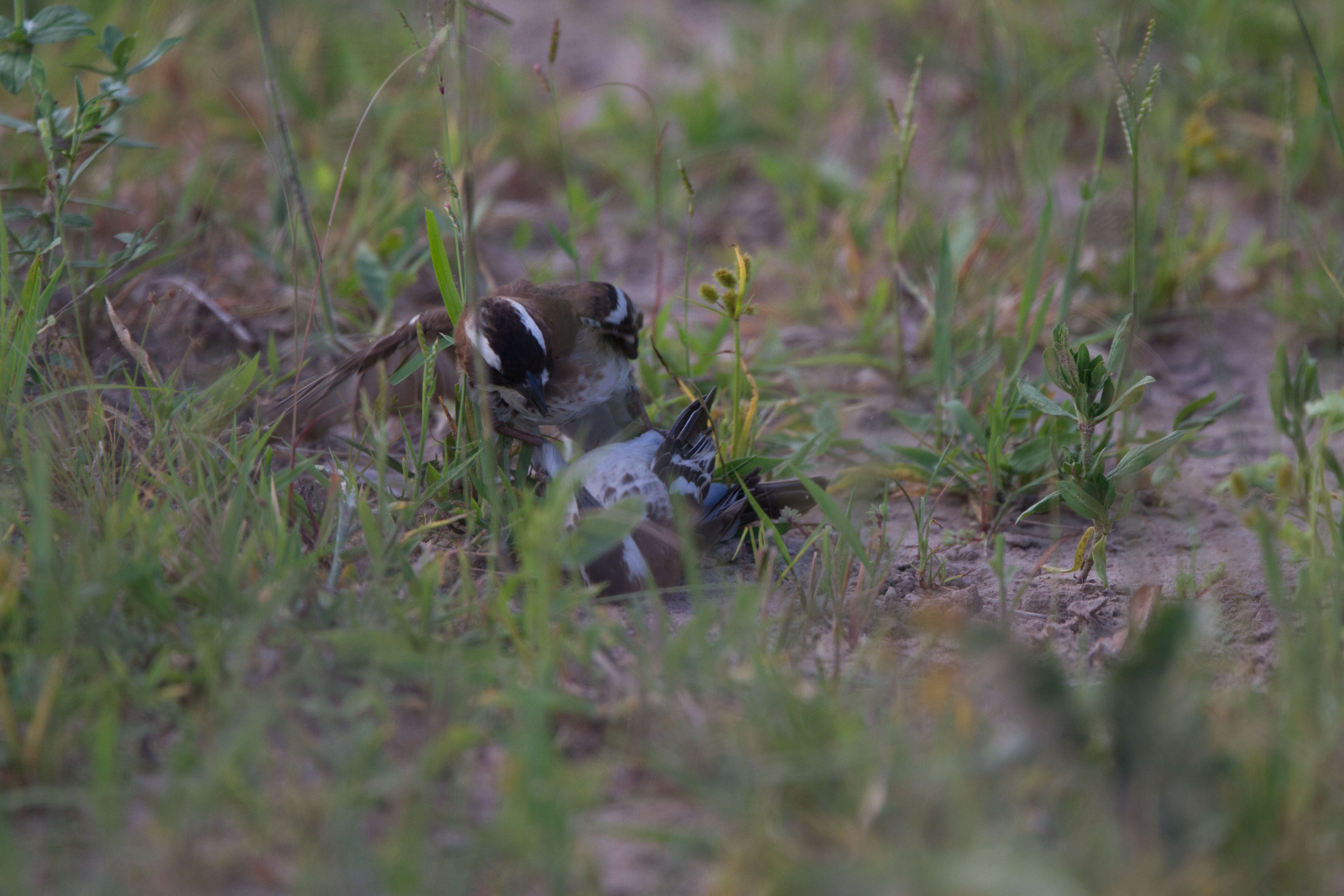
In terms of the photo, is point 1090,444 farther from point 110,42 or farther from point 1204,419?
point 110,42

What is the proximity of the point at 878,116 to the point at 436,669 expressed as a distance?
4556 mm

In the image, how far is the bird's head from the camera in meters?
2.85

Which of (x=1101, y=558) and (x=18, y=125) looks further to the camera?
(x=18, y=125)

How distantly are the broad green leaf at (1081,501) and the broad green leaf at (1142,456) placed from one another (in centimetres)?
8

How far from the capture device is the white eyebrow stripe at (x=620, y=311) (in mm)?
3178

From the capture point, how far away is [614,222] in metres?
4.97

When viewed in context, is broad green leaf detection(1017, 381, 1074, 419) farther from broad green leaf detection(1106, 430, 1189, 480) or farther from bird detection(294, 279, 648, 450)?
bird detection(294, 279, 648, 450)

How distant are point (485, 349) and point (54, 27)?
4.71 ft

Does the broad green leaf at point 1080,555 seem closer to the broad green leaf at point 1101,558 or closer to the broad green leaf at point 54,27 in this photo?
the broad green leaf at point 1101,558

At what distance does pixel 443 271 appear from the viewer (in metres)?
2.83

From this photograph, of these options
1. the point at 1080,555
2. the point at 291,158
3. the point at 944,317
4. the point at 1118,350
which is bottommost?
the point at 1080,555

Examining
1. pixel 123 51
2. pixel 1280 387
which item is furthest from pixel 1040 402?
pixel 123 51

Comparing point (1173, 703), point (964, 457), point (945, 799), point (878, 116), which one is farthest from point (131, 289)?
point (878, 116)

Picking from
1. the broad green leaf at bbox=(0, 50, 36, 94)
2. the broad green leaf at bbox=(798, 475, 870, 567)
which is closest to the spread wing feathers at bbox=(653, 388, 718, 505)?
the broad green leaf at bbox=(798, 475, 870, 567)
